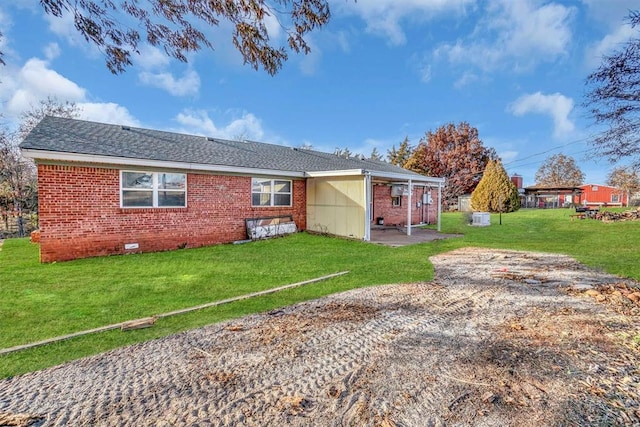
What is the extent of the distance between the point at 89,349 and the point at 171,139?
10378 millimetres

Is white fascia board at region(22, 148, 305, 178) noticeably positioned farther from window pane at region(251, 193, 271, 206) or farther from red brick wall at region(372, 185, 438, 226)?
red brick wall at region(372, 185, 438, 226)

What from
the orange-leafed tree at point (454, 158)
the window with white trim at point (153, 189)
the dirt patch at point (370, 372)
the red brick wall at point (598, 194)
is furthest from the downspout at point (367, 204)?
the red brick wall at point (598, 194)

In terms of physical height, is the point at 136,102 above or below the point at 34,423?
above

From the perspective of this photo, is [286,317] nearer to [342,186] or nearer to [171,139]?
[342,186]

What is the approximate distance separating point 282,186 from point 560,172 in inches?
2222

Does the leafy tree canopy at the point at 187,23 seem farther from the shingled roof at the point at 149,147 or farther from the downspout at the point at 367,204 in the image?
the downspout at the point at 367,204

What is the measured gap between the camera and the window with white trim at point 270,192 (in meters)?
12.1

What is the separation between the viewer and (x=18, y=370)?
2.97 metres

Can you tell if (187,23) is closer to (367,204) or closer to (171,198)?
(171,198)

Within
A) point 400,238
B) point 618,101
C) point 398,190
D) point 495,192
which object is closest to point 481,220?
point 398,190

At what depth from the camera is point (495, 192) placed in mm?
26234

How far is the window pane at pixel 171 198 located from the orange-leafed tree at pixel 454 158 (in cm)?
2831

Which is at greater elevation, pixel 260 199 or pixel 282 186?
pixel 282 186

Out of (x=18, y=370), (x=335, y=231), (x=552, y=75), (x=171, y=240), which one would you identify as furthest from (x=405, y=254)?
(x=552, y=75)
